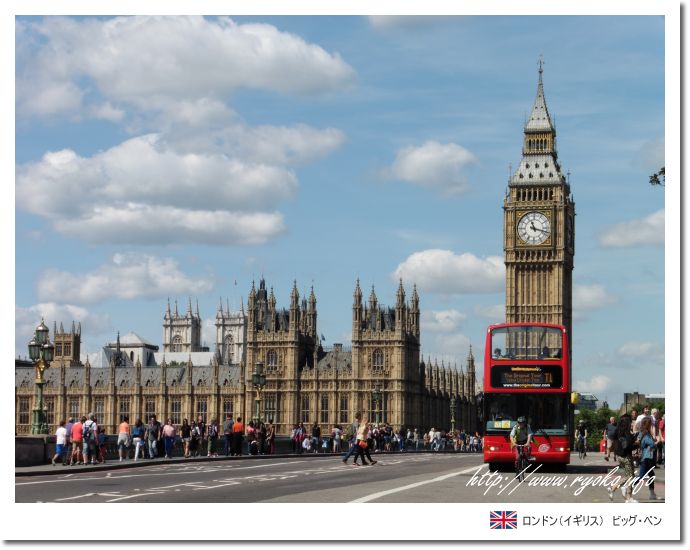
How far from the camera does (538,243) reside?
137m

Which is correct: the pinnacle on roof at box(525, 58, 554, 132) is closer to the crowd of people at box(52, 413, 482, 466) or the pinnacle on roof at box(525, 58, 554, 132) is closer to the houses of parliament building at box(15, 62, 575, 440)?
the houses of parliament building at box(15, 62, 575, 440)

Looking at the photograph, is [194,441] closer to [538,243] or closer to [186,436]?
[186,436]

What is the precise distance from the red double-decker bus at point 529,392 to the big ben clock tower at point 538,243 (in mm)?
98448

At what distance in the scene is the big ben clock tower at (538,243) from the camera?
135375 mm

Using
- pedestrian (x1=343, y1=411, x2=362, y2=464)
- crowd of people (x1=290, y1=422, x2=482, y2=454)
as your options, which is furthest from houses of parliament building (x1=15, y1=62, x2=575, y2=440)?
pedestrian (x1=343, y1=411, x2=362, y2=464)

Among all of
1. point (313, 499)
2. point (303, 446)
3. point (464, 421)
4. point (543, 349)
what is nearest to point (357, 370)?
point (464, 421)

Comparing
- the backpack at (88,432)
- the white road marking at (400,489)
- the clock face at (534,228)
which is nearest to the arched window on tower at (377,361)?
the clock face at (534,228)

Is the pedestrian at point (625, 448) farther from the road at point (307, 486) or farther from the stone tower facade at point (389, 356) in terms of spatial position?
the stone tower facade at point (389, 356)

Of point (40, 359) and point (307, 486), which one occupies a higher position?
point (40, 359)

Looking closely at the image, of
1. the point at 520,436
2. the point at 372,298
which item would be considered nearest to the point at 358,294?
the point at 372,298
